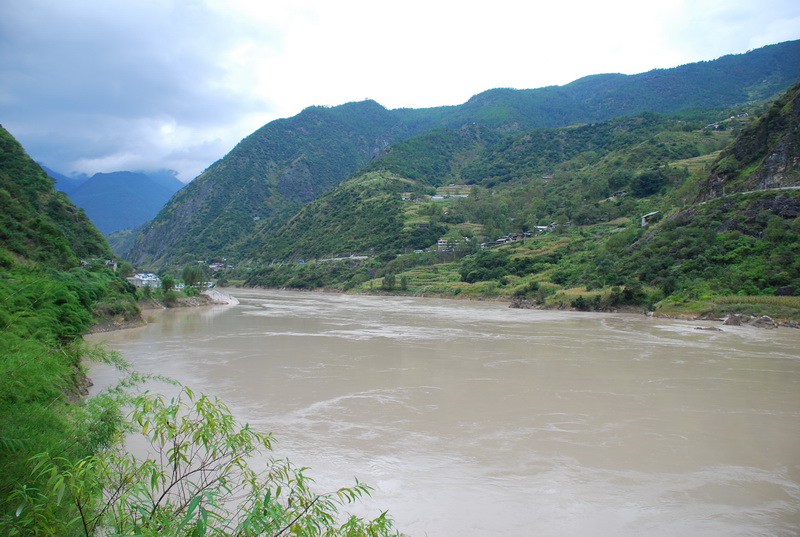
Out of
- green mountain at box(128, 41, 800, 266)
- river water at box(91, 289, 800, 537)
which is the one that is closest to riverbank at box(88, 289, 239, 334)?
river water at box(91, 289, 800, 537)

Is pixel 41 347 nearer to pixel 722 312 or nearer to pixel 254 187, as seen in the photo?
pixel 722 312

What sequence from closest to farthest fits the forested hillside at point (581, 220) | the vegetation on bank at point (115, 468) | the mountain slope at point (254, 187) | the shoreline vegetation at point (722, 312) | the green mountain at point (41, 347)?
the vegetation on bank at point (115, 468), the green mountain at point (41, 347), the shoreline vegetation at point (722, 312), the forested hillside at point (581, 220), the mountain slope at point (254, 187)

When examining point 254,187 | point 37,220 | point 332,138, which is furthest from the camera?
point 332,138

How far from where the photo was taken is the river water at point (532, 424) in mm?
5734

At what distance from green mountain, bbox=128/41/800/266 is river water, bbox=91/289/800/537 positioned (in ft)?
312

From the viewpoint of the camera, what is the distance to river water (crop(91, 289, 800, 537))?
5.73m

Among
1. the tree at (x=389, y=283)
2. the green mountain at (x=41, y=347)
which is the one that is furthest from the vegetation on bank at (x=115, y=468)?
the tree at (x=389, y=283)

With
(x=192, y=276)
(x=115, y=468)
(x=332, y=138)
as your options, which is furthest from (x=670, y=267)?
(x=332, y=138)

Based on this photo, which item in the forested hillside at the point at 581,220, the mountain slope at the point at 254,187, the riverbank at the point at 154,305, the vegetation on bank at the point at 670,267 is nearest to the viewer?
the riverbank at the point at 154,305

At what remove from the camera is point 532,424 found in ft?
29.6

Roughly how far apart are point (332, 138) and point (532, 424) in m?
178

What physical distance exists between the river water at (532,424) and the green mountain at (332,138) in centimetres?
9520

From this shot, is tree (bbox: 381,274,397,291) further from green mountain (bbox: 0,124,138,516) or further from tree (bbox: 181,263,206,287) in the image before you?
green mountain (bbox: 0,124,138,516)

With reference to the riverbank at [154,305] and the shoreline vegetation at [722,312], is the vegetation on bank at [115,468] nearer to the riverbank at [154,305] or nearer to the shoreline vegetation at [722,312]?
the riverbank at [154,305]
